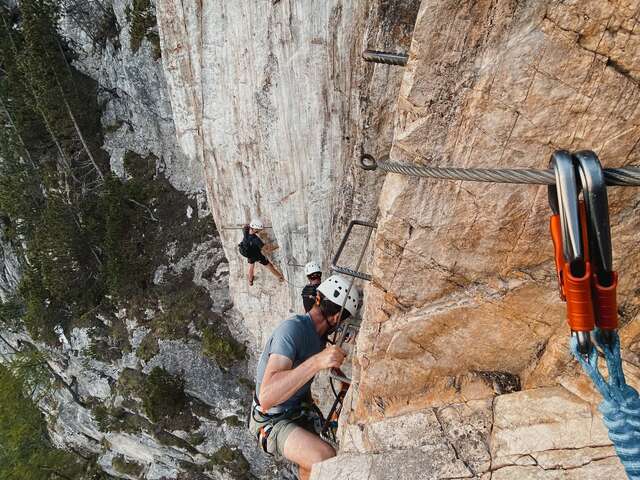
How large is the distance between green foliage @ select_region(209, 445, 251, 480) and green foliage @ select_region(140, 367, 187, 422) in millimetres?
2408

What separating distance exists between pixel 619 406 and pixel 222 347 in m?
15.6

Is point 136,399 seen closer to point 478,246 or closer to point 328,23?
point 328,23

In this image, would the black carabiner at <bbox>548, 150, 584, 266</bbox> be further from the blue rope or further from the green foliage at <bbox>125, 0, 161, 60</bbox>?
the green foliage at <bbox>125, 0, 161, 60</bbox>

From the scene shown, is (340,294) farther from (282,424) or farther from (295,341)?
(282,424)

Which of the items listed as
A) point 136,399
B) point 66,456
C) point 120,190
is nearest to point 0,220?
point 120,190

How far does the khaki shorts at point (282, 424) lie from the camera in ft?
15.5

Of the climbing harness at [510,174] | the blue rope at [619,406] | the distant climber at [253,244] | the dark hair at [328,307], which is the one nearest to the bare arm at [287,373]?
the dark hair at [328,307]

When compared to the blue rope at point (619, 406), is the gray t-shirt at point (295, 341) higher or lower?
lower

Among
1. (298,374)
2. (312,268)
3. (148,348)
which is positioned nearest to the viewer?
(298,374)

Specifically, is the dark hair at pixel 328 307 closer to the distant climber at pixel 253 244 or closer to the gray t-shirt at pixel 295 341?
the gray t-shirt at pixel 295 341

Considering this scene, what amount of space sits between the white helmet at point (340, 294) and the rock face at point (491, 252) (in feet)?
3.49

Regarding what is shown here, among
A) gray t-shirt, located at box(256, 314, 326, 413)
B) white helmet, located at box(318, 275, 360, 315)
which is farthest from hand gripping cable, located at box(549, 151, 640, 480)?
white helmet, located at box(318, 275, 360, 315)

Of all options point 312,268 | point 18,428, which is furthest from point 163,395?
point 18,428

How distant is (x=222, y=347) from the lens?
624 inches
